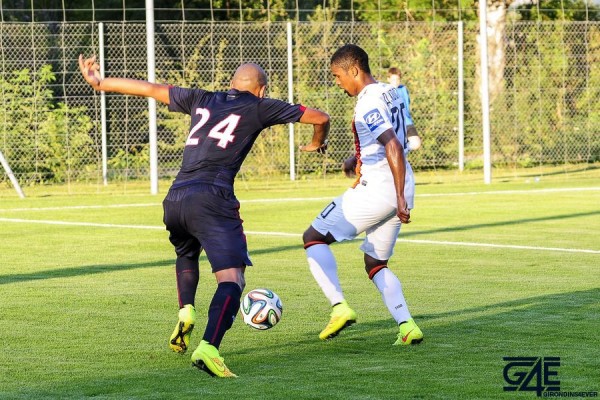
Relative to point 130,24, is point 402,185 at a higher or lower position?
lower

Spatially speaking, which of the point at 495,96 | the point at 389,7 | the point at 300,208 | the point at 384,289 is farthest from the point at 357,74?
the point at 389,7

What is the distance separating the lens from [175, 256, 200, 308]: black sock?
27.0 feet

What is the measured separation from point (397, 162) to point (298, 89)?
60.0 ft

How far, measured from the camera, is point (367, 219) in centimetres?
855

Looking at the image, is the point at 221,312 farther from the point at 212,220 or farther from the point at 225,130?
the point at 225,130

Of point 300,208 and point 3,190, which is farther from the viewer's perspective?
point 3,190

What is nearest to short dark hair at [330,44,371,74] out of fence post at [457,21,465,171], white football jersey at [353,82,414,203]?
white football jersey at [353,82,414,203]

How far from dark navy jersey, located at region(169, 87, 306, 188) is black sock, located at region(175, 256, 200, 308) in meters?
0.74

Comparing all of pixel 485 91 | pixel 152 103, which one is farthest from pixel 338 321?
pixel 485 91

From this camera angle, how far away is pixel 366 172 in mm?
8633

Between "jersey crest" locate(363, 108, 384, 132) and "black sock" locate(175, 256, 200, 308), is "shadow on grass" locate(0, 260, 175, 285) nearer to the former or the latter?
"black sock" locate(175, 256, 200, 308)

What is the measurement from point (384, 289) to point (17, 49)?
17.3m

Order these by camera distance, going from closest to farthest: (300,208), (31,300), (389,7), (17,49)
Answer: (31,300)
(300,208)
(17,49)
(389,7)

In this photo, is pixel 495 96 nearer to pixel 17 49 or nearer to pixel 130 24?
pixel 130 24
